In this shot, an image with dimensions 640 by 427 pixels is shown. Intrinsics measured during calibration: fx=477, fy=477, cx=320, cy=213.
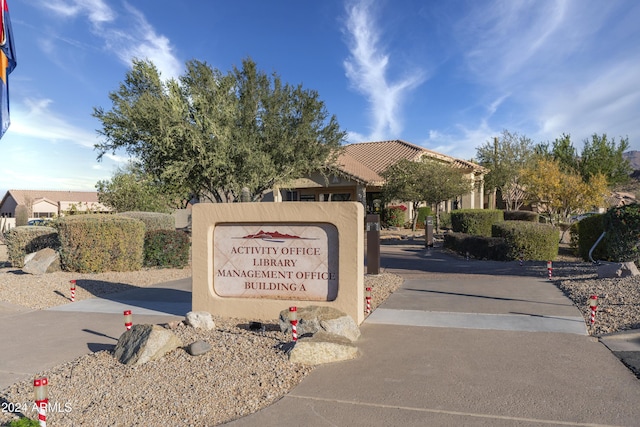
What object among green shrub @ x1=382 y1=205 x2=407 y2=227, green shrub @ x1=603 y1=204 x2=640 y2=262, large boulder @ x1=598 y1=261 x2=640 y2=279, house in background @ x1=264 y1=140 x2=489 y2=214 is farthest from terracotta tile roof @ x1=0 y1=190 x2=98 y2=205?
large boulder @ x1=598 y1=261 x2=640 y2=279

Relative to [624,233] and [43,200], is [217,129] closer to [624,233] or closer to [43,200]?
[624,233]

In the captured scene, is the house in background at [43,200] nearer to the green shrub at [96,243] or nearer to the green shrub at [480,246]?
the green shrub at [96,243]

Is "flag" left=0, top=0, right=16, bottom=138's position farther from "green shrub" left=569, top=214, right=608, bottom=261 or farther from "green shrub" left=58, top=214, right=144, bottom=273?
"green shrub" left=569, top=214, right=608, bottom=261

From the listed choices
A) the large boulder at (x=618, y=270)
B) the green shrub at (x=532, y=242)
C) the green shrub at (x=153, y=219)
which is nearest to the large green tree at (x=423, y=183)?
the green shrub at (x=532, y=242)

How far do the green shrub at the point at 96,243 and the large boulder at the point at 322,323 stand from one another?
8079mm

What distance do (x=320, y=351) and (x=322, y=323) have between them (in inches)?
30.7

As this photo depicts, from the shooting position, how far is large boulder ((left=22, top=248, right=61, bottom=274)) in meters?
12.4

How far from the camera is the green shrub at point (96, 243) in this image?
12695 millimetres

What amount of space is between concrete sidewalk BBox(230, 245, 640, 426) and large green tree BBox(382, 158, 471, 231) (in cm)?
1733

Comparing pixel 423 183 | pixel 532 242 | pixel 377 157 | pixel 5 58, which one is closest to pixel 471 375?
pixel 5 58

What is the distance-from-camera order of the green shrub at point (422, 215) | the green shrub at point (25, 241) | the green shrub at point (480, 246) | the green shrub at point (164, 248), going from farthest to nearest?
the green shrub at point (422, 215) < the green shrub at point (480, 246) < the green shrub at point (25, 241) < the green shrub at point (164, 248)

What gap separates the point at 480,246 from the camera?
1587cm

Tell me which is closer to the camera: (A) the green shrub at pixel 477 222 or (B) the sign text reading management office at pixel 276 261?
(B) the sign text reading management office at pixel 276 261

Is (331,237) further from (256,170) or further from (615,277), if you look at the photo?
(256,170)
